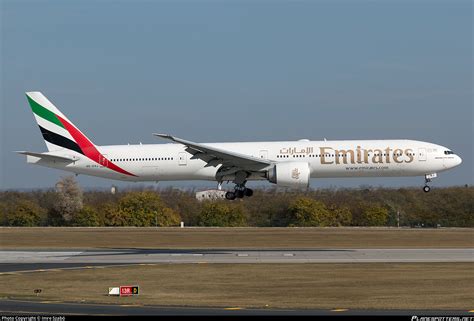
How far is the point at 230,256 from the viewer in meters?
49.7

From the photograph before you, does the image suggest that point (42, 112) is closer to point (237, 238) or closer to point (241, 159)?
point (241, 159)

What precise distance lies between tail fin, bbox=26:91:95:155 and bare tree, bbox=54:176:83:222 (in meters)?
29.3

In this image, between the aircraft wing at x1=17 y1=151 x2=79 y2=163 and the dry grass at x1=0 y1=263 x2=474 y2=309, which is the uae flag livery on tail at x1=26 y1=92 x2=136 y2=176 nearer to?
the aircraft wing at x1=17 y1=151 x2=79 y2=163

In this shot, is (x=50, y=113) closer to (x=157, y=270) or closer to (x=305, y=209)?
(x=157, y=270)

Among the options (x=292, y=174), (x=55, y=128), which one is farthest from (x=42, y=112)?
(x=292, y=174)

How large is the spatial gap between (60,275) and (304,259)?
1375 cm

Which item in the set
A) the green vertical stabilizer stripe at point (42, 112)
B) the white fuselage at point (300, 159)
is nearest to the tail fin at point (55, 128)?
the green vertical stabilizer stripe at point (42, 112)

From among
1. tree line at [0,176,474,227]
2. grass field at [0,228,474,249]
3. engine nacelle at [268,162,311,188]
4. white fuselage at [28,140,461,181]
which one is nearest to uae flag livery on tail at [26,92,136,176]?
white fuselage at [28,140,461,181]

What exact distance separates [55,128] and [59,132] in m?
0.59

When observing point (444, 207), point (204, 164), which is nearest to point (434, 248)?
point (204, 164)

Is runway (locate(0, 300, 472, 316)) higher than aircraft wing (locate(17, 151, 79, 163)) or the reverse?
the reverse

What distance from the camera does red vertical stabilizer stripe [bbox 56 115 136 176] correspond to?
189ft

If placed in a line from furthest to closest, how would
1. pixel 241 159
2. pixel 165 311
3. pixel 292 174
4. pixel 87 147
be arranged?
pixel 87 147
pixel 241 159
pixel 292 174
pixel 165 311

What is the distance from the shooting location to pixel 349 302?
2977cm
